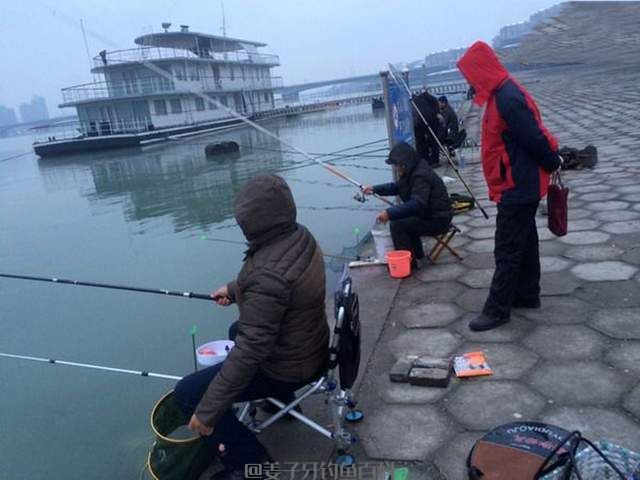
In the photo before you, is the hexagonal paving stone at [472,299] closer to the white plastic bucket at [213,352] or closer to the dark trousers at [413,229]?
the dark trousers at [413,229]

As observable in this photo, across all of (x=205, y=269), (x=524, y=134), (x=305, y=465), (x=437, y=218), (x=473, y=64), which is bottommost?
(x=205, y=269)

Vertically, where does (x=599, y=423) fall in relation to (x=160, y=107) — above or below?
below

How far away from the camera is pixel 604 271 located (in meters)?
3.93

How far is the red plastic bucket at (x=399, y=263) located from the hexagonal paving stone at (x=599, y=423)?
2053mm

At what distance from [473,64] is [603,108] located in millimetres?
12846

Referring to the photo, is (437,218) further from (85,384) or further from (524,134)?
(85,384)

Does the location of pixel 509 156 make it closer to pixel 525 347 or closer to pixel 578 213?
pixel 525 347

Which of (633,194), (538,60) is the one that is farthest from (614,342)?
(538,60)

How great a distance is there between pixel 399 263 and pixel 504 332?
1279 millimetres

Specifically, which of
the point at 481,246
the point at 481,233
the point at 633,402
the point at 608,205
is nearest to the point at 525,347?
the point at 633,402

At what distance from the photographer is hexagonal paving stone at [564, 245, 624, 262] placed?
4203 millimetres

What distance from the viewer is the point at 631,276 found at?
148 inches

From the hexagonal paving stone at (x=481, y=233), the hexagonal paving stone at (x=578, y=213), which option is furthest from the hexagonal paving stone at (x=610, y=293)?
the hexagonal paving stone at (x=578, y=213)

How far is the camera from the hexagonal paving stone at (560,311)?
3.32m
